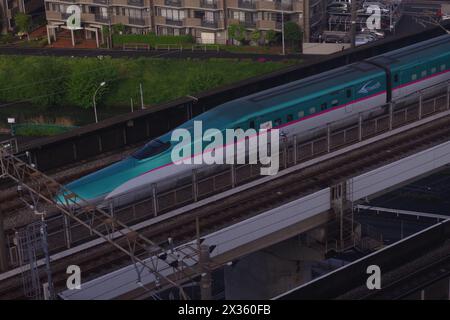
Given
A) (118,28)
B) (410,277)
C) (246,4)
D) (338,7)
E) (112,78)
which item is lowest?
(112,78)

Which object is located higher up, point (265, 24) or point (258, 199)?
point (258, 199)

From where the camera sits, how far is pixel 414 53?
121ft

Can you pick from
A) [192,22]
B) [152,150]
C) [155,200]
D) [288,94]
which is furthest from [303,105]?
[192,22]

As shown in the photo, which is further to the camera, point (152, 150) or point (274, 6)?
point (274, 6)

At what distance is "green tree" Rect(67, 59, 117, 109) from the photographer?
6375cm

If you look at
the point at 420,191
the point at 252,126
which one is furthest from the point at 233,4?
the point at 252,126

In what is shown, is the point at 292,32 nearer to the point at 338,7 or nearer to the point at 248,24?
the point at 248,24

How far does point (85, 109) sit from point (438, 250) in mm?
40161

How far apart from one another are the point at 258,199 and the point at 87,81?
39.0 metres

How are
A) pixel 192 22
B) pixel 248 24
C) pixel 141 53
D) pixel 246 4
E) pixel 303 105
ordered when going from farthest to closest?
1. pixel 192 22
2. pixel 141 53
3. pixel 248 24
4. pixel 246 4
5. pixel 303 105

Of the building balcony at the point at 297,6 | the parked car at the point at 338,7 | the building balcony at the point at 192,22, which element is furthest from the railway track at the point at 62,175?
the parked car at the point at 338,7

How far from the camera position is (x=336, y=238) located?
27656 millimetres

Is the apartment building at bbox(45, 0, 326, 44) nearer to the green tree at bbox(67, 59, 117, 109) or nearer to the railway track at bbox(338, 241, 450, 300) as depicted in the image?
the green tree at bbox(67, 59, 117, 109)
